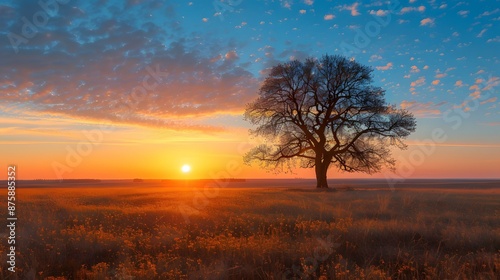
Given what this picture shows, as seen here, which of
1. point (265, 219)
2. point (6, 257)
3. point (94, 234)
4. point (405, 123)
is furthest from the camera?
point (405, 123)

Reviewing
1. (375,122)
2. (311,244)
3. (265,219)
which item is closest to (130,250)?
(311,244)

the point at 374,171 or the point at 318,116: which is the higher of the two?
the point at 318,116

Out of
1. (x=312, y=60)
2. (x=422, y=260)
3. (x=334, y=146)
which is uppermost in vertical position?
(x=312, y=60)

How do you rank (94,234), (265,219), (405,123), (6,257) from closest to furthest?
(6,257), (94,234), (265,219), (405,123)

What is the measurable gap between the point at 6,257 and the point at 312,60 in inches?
1028

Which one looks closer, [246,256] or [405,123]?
[246,256]

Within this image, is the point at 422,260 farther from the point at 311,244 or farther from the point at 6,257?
the point at 6,257

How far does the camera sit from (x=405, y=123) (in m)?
28.7

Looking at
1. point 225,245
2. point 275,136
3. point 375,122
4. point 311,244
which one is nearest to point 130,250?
point 225,245

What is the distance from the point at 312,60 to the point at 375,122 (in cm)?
744

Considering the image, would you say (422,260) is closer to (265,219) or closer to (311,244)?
(311,244)

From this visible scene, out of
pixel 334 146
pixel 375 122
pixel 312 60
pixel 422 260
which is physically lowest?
pixel 422 260

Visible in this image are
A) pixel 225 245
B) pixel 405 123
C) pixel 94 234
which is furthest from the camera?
pixel 405 123

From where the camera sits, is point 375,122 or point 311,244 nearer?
point 311,244
